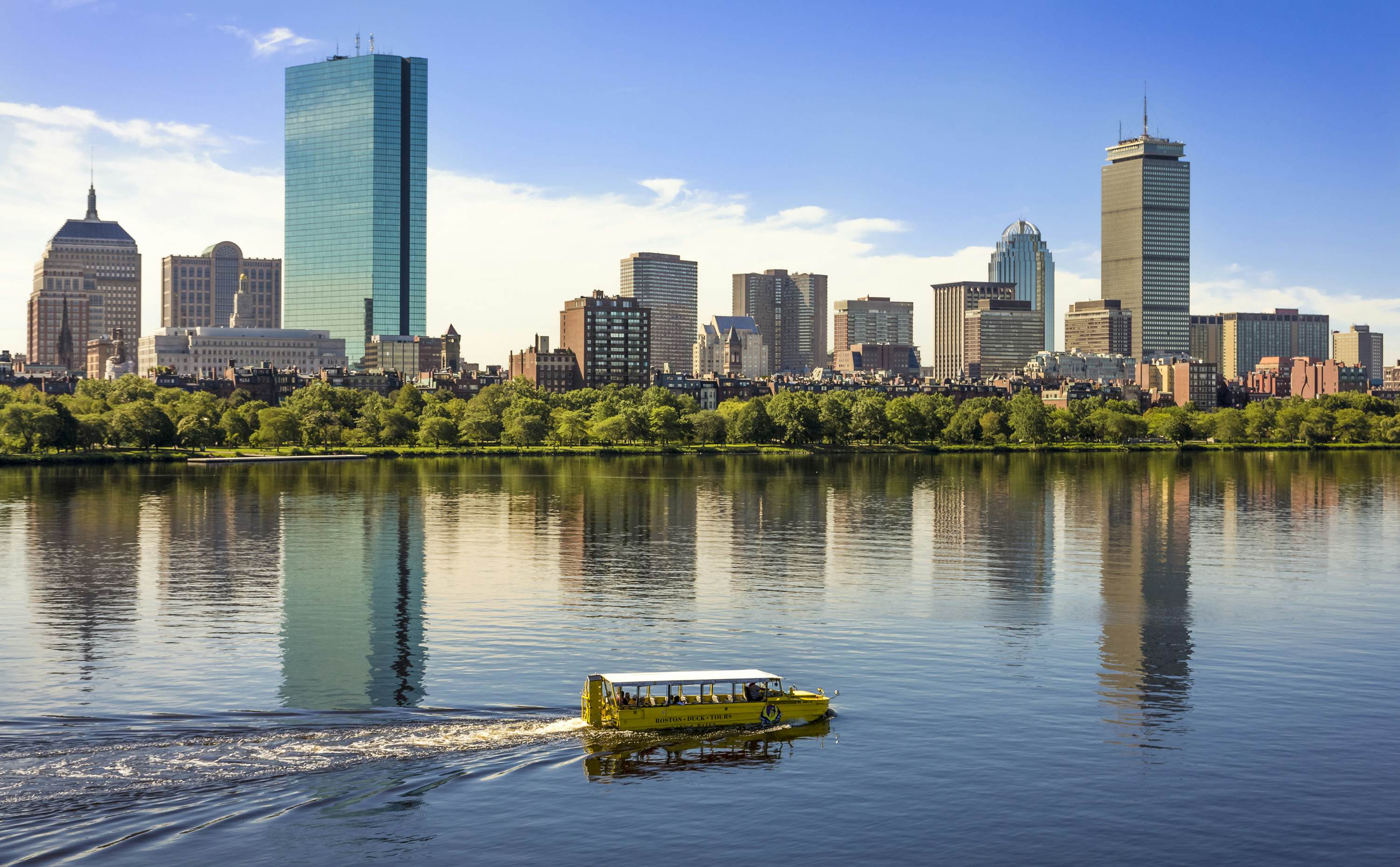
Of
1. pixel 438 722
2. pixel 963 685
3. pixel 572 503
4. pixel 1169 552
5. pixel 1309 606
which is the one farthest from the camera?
pixel 572 503

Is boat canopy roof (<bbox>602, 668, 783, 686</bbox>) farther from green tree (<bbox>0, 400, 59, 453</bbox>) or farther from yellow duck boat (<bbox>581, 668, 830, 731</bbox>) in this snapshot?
green tree (<bbox>0, 400, 59, 453</bbox>)

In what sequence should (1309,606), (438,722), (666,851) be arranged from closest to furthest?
(666,851), (438,722), (1309,606)

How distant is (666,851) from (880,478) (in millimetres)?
137995

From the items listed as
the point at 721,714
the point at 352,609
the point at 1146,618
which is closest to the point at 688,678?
the point at 721,714

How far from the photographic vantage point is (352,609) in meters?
66.6

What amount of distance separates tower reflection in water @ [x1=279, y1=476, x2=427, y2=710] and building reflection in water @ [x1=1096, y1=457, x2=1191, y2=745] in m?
26.6

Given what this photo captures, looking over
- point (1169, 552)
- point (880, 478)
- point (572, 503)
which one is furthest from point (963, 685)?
point (880, 478)

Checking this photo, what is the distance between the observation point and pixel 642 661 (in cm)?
5288

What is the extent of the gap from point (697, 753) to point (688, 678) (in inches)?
103

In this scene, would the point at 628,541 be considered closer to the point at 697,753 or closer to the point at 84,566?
the point at 84,566

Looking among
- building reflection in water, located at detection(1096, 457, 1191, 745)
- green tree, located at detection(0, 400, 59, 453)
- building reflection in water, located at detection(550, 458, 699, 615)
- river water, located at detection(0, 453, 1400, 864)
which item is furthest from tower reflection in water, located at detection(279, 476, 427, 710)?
green tree, located at detection(0, 400, 59, 453)

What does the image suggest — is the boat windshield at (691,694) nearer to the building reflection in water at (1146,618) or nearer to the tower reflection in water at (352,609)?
the tower reflection in water at (352,609)

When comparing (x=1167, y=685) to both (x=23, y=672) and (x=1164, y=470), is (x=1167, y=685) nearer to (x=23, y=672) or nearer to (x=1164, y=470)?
(x=23, y=672)

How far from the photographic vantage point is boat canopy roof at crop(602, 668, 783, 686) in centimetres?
4338
